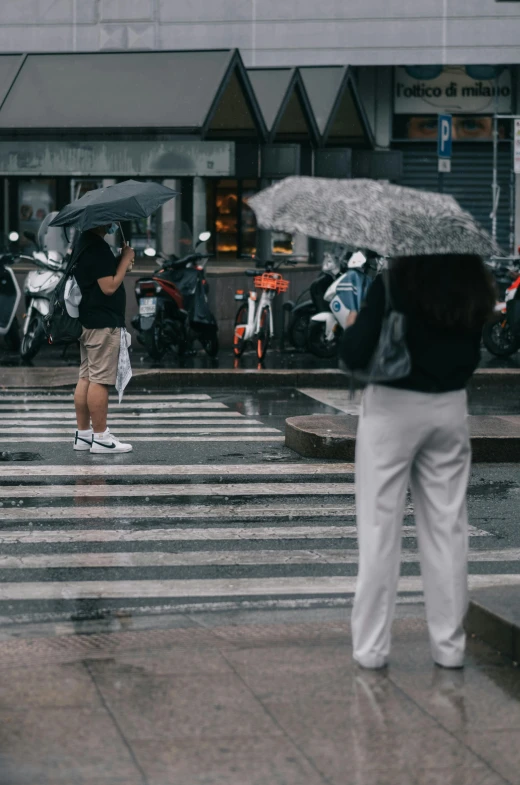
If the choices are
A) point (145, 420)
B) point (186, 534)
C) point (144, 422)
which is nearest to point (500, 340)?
point (145, 420)

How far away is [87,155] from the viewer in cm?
1839

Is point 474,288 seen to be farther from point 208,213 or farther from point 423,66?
point 423,66

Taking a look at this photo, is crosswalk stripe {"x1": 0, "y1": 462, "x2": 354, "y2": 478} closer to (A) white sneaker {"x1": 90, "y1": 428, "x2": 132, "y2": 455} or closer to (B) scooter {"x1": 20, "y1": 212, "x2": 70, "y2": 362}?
(A) white sneaker {"x1": 90, "y1": 428, "x2": 132, "y2": 455}

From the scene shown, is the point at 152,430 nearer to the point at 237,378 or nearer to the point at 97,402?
the point at 97,402

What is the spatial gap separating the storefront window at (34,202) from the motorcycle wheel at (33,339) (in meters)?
3.56

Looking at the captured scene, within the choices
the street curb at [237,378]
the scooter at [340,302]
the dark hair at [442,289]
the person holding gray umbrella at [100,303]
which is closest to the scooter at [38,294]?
the street curb at [237,378]

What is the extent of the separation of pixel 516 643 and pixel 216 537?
281 cm

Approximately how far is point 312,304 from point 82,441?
7825 millimetres

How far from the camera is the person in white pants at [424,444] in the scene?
475 cm

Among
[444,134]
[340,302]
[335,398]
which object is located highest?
[444,134]

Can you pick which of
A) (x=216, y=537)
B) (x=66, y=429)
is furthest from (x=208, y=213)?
(x=216, y=537)

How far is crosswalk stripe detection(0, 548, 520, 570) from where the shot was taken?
22.5 ft

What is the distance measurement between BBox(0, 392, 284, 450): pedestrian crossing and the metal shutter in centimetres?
2131

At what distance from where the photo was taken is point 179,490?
352 inches
